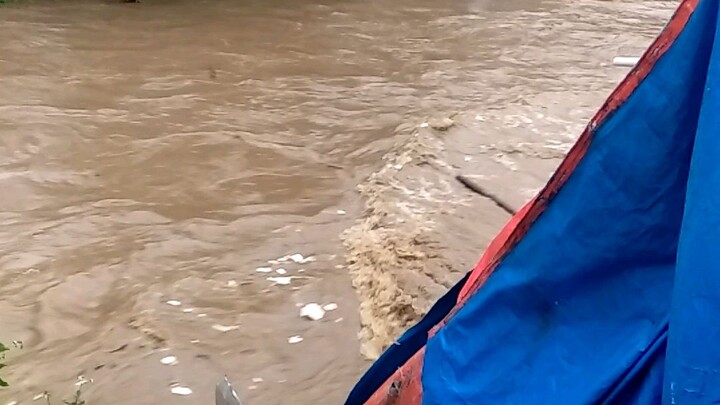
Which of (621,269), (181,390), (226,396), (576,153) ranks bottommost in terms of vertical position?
(181,390)

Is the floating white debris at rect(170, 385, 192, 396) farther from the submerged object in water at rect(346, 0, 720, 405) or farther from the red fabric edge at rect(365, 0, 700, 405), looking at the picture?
the submerged object in water at rect(346, 0, 720, 405)

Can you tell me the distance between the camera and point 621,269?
131 centimetres

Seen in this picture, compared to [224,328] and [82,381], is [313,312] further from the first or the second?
[82,381]

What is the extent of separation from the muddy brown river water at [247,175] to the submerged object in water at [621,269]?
1313 millimetres

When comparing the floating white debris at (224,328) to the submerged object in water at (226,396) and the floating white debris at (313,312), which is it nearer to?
the floating white debris at (313,312)

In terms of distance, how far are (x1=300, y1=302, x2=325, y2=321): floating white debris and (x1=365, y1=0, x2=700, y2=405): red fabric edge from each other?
1.28m

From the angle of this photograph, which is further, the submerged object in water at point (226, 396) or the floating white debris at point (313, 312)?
the floating white debris at point (313, 312)

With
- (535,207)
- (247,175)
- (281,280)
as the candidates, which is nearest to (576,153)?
(535,207)

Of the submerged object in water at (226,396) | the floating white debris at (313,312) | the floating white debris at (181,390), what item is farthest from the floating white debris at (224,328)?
the submerged object in water at (226,396)

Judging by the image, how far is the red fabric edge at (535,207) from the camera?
126cm

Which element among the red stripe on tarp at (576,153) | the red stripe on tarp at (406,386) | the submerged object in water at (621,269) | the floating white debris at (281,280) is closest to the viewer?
the submerged object in water at (621,269)

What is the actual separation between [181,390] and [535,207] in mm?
1570

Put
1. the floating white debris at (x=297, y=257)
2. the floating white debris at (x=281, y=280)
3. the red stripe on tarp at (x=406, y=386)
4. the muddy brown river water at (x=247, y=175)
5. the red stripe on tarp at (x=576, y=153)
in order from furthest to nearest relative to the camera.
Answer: the floating white debris at (x=297, y=257) < the floating white debris at (x=281, y=280) < the muddy brown river water at (x=247, y=175) < the red stripe on tarp at (x=406, y=386) < the red stripe on tarp at (x=576, y=153)

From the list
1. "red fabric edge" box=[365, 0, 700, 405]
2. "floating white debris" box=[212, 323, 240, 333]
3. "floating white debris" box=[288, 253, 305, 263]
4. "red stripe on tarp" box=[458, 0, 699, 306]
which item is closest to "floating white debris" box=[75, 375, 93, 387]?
"floating white debris" box=[212, 323, 240, 333]
